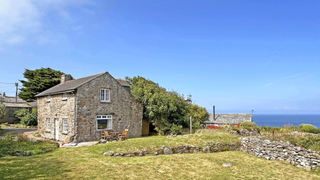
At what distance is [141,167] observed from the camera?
31.0ft

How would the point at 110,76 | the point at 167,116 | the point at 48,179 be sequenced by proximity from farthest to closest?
the point at 167,116 → the point at 110,76 → the point at 48,179

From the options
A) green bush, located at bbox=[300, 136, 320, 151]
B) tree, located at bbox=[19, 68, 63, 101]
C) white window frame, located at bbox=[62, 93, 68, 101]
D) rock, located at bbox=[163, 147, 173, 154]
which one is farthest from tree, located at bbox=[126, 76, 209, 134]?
tree, located at bbox=[19, 68, 63, 101]

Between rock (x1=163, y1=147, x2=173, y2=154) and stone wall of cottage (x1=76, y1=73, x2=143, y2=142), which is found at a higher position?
stone wall of cottage (x1=76, y1=73, x2=143, y2=142)

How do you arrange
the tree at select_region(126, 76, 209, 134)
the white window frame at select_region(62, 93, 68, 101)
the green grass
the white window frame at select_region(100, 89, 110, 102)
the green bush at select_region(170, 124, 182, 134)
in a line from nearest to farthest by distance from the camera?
1. the green grass
2. the white window frame at select_region(62, 93, 68, 101)
3. the white window frame at select_region(100, 89, 110, 102)
4. the green bush at select_region(170, 124, 182, 134)
5. the tree at select_region(126, 76, 209, 134)

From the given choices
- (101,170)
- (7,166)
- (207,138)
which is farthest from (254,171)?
(7,166)

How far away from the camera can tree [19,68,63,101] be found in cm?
3994

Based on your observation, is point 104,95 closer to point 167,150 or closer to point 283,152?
point 167,150

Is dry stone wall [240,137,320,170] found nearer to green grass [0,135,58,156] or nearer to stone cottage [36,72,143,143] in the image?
stone cottage [36,72,143,143]

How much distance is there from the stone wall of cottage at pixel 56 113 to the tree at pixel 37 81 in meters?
18.6

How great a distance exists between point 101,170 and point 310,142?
11759 mm

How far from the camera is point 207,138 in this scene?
15.3 metres

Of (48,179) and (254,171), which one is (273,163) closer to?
(254,171)

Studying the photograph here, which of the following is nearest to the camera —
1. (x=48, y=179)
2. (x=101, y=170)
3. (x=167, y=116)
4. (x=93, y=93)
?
(x=48, y=179)

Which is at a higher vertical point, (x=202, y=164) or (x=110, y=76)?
(x=110, y=76)
